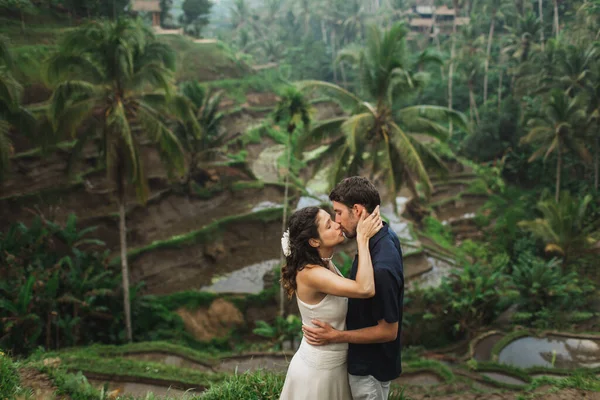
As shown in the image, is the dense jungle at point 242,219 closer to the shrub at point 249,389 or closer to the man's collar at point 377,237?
the shrub at point 249,389

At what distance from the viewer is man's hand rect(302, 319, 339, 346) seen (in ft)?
9.55

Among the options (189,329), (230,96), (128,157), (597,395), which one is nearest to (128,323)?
(189,329)

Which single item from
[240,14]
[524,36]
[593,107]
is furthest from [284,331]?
[240,14]

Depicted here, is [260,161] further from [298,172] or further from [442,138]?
[442,138]

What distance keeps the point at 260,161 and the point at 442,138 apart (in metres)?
14.4

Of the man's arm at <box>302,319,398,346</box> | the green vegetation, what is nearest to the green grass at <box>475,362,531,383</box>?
the green vegetation

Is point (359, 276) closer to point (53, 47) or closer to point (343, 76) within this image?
point (53, 47)

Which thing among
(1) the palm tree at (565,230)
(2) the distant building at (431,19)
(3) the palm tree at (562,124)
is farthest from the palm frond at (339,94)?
(2) the distant building at (431,19)

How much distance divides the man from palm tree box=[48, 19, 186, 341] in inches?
335

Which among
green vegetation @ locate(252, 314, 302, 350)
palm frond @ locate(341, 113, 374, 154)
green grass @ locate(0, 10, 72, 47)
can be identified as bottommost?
green vegetation @ locate(252, 314, 302, 350)

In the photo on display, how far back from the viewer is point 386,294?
2.75 meters

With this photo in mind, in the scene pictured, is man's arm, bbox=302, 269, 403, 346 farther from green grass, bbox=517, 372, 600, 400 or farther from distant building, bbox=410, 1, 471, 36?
distant building, bbox=410, 1, 471, 36

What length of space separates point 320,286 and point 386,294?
0.39 m

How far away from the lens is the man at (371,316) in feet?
9.11
